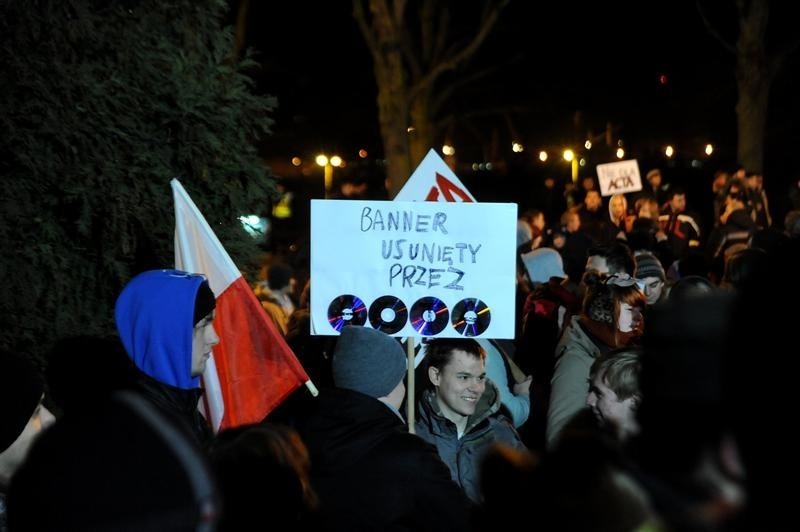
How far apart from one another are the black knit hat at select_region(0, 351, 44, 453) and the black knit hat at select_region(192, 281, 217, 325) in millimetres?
709

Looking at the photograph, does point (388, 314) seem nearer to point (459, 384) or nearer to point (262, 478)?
point (459, 384)

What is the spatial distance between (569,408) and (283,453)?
9.85 feet

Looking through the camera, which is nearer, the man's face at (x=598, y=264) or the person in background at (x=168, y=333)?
the person in background at (x=168, y=333)

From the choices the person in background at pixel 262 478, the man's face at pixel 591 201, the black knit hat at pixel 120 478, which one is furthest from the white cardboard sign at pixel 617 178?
the black knit hat at pixel 120 478

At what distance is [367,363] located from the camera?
14.5ft

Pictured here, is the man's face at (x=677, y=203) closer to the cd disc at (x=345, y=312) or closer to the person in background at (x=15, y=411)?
the cd disc at (x=345, y=312)

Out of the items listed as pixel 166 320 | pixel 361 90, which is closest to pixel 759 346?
pixel 166 320

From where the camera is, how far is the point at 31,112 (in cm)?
514

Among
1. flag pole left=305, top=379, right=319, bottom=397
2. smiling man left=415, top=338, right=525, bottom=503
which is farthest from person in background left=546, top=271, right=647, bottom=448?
flag pole left=305, top=379, right=319, bottom=397

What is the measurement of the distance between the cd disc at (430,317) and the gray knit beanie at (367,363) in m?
1.53

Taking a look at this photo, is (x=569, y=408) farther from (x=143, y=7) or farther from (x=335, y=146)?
(x=335, y=146)

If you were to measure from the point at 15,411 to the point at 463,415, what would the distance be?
2314mm

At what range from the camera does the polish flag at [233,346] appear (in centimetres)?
A: 515

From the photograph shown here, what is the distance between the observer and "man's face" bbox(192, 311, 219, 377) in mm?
4383
